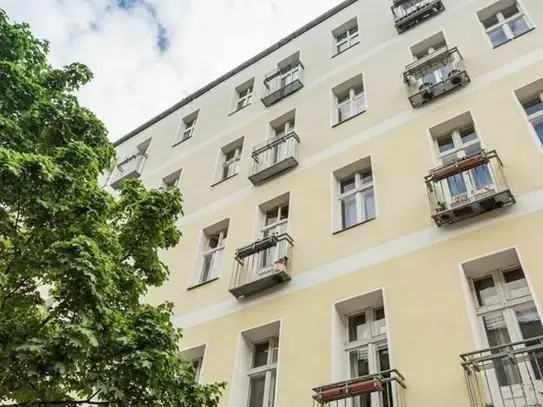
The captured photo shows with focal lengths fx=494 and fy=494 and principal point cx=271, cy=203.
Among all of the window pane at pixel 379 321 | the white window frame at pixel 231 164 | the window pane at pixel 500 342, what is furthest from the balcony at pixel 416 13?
the window pane at pixel 500 342

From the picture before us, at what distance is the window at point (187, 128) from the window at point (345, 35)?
5.71 metres

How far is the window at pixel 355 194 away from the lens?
9.95 m

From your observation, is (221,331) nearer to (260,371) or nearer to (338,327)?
(260,371)

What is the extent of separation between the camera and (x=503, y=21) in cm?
1203

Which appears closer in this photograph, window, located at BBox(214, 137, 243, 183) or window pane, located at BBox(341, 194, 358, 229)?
window pane, located at BBox(341, 194, 358, 229)

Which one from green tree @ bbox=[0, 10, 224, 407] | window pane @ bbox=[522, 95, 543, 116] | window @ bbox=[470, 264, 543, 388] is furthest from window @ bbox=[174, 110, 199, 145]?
window @ bbox=[470, 264, 543, 388]

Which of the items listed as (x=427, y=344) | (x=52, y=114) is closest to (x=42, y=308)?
(x=52, y=114)

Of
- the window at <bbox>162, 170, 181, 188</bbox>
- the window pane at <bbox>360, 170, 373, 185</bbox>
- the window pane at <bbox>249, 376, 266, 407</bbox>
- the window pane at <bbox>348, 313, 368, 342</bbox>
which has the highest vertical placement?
the window at <bbox>162, 170, 181, 188</bbox>

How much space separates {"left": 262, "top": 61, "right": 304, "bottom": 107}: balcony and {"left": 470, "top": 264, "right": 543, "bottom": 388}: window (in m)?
8.93

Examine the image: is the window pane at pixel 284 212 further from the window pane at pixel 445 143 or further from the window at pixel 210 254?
the window pane at pixel 445 143

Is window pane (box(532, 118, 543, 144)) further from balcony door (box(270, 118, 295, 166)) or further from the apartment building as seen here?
balcony door (box(270, 118, 295, 166))

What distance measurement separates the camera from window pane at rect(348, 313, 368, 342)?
26.6 ft

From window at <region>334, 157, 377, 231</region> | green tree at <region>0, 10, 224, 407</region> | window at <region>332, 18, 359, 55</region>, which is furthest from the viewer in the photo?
window at <region>332, 18, 359, 55</region>

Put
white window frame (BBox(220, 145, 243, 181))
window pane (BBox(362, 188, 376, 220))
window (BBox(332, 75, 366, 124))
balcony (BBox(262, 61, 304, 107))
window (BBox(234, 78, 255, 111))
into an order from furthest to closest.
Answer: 1. window (BBox(234, 78, 255, 111))
2. balcony (BBox(262, 61, 304, 107))
3. white window frame (BBox(220, 145, 243, 181))
4. window (BBox(332, 75, 366, 124))
5. window pane (BBox(362, 188, 376, 220))
